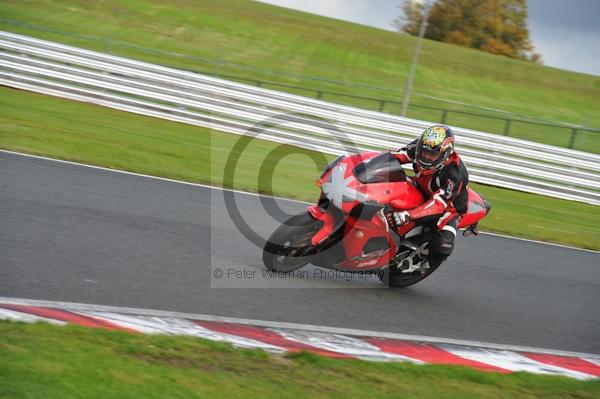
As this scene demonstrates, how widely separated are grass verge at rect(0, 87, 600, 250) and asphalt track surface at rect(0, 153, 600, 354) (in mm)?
1696

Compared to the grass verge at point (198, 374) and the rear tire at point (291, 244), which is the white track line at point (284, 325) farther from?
the rear tire at point (291, 244)

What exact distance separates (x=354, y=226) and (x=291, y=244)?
60 centimetres

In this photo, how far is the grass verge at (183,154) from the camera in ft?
39.8

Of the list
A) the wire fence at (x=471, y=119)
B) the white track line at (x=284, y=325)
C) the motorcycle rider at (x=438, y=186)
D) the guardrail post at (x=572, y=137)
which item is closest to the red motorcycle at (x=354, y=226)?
the motorcycle rider at (x=438, y=186)

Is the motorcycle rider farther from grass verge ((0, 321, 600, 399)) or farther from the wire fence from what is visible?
the wire fence

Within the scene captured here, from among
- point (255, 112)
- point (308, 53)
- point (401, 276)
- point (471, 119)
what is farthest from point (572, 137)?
point (401, 276)

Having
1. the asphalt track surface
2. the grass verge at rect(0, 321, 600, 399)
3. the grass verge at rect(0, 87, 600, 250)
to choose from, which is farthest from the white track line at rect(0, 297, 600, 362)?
the grass verge at rect(0, 87, 600, 250)

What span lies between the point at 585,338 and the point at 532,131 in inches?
679

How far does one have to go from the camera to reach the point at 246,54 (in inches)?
1254

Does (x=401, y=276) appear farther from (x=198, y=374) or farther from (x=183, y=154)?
(x=183, y=154)

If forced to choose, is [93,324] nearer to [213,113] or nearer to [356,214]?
[356,214]

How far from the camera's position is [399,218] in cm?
685

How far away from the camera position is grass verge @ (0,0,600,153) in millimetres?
29844

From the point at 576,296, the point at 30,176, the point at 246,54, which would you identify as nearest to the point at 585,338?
the point at 576,296
